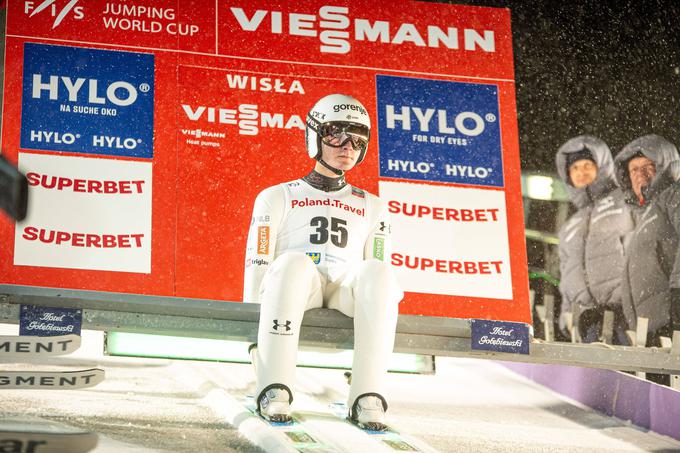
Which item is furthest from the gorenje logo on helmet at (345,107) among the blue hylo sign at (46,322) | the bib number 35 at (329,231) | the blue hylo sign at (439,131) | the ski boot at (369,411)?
the blue hylo sign at (46,322)

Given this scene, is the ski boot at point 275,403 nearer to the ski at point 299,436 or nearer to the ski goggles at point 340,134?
the ski at point 299,436

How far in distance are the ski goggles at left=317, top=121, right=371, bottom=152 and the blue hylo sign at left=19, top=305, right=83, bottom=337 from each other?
4.24 feet

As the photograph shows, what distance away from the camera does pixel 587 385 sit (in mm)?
5836

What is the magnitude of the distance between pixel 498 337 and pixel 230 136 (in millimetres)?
1645

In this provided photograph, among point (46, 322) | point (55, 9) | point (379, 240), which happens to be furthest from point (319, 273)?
point (55, 9)

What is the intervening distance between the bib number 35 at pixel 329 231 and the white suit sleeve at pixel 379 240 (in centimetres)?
14

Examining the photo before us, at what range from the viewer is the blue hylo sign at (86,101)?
4.91 metres

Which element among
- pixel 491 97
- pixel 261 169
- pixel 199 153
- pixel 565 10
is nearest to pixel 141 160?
pixel 199 153

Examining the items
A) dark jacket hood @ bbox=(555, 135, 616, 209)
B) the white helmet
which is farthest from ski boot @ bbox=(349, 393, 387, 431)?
dark jacket hood @ bbox=(555, 135, 616, 209)

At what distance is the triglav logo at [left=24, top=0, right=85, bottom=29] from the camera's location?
502 cm

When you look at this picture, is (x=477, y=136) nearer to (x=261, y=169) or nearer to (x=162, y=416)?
(x=261, y=169)

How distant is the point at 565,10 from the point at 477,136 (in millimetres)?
2211

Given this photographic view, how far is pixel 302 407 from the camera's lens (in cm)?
409

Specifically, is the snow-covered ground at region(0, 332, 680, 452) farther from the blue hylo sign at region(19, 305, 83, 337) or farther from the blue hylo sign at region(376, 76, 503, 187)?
the blue hylo sign at region(376, 76, 503, 187)
